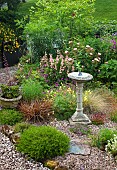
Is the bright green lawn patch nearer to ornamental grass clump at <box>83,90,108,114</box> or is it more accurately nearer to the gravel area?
ornamental grass clump at <box>83,90,108,114</box>

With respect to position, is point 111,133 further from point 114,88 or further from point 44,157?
point 114,88

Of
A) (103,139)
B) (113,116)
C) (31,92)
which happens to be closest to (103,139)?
(103,139)

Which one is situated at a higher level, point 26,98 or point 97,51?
point 97,51

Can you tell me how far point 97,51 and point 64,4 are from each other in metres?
2.03

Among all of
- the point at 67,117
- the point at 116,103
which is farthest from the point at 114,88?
the point at 67,117

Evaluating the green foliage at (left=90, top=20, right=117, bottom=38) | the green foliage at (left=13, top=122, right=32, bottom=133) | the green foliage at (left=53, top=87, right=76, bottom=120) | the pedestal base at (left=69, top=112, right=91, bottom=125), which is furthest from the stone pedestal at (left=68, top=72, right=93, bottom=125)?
the green foliage at (left=90, top=20, right=117, bottom=38)

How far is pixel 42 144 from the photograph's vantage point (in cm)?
489

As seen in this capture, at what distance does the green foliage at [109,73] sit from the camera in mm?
7769

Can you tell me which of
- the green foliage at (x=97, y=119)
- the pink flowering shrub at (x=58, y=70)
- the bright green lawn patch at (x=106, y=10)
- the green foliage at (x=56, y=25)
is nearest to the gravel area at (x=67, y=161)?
the green foliage at (x=97, y=119)

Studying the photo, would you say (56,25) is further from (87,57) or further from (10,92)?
(10,92)

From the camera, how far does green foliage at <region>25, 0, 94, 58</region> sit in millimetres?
8867

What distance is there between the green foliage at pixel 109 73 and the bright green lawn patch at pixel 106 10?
368 inches

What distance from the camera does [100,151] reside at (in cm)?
513

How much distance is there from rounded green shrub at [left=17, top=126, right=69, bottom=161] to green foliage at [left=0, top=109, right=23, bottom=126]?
3.08ft
